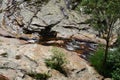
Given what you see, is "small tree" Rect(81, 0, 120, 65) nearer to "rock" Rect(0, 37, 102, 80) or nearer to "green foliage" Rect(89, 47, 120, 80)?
"green foliage" Rect(89, 47, 120, 80)

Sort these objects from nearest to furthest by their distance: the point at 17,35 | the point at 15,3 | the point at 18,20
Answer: the point at 17,35 < the point at 18,20 < the point at 15,3

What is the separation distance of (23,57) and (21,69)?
1537mm

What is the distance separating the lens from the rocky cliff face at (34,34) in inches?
796

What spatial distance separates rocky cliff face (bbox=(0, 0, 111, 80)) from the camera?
66.3 feet

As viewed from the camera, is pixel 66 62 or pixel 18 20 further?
pixel 18 20

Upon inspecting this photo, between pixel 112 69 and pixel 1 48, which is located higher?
pixel 1 48

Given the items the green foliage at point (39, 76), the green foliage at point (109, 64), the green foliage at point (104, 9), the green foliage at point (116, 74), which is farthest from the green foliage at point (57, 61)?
the green foliage at point (104, 9)

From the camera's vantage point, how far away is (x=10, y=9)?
3188 cm

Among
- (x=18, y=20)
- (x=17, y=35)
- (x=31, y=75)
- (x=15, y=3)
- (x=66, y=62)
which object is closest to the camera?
(x=31, y=75)

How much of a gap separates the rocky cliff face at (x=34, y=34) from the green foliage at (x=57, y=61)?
0.29 metres

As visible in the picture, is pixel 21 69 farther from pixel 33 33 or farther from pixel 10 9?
pixel 10 9

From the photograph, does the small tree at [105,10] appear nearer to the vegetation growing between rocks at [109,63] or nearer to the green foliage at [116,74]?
the vegetation growing between rocks at [109,63]

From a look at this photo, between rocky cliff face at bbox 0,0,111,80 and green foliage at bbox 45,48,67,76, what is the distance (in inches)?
11.5

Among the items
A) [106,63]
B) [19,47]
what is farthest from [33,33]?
[106,63]
